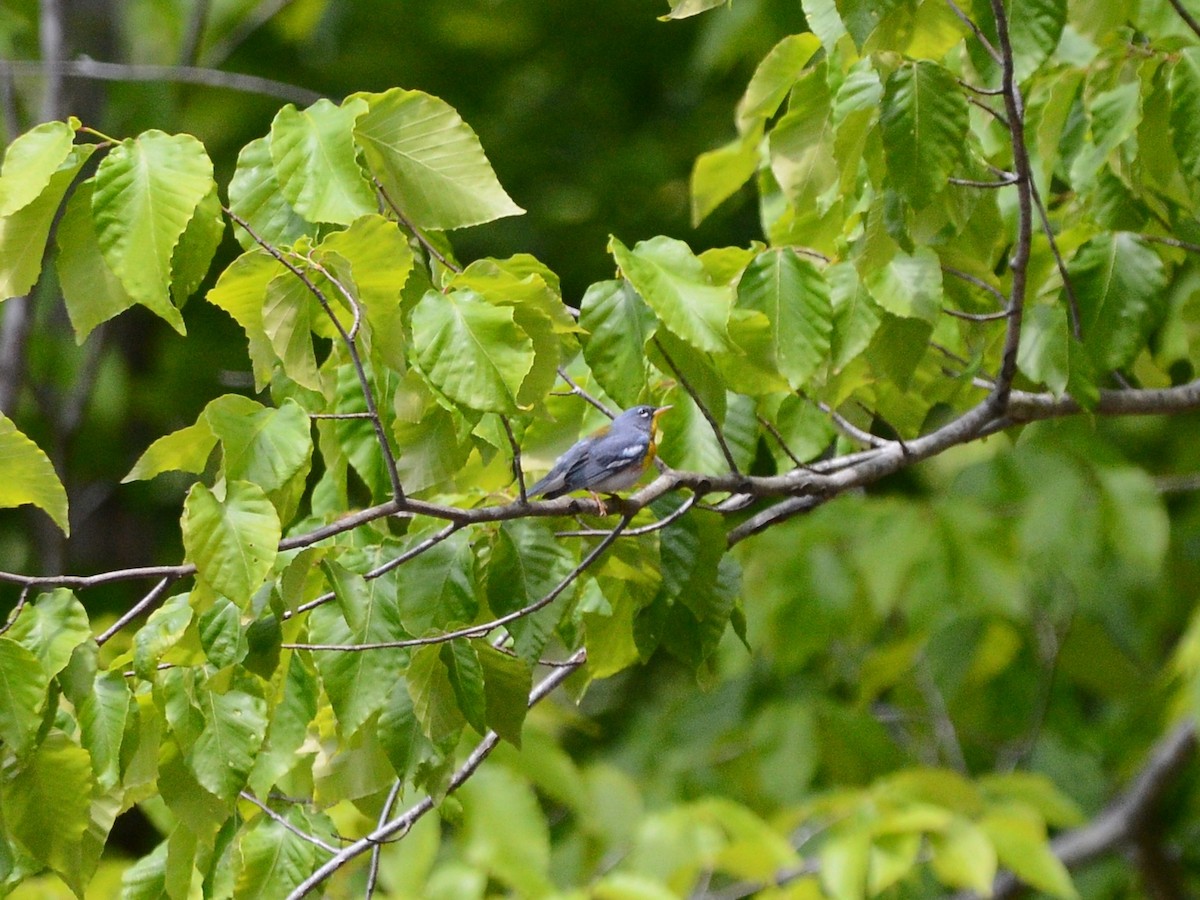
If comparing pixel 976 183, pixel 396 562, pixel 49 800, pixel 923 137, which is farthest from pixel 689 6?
pixel 49 800

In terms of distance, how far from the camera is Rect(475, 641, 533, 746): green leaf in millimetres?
1607

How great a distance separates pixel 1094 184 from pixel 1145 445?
4.24 meters

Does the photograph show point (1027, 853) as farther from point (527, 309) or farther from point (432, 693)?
point (527, 309)

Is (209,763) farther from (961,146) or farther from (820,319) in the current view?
(961,146)

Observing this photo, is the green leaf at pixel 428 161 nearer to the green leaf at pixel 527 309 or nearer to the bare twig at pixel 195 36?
the green leaf at pixel 527 309

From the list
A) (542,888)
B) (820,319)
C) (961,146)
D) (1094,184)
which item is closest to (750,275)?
(820,319)

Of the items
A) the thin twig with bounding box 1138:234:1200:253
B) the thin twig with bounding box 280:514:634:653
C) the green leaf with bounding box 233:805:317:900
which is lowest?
the green leaf with bounding box 233:805:317:900

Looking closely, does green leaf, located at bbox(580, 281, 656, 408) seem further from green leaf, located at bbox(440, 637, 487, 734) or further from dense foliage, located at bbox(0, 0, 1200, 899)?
green leaf, located at bbox(440, 637, 487, 734)

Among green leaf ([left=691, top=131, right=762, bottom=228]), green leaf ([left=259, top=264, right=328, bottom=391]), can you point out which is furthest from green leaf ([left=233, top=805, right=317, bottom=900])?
green leaf ([left=691, top=131, right=762, bottom=228])

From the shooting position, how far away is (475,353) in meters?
1.38

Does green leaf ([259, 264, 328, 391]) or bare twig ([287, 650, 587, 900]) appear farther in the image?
bare twig ([287, 650, 587, 900])

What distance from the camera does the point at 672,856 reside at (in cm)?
309

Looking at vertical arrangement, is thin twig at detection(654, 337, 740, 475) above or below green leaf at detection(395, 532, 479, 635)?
above

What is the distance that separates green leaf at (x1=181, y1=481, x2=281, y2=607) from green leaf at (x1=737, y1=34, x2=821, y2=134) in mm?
1224
